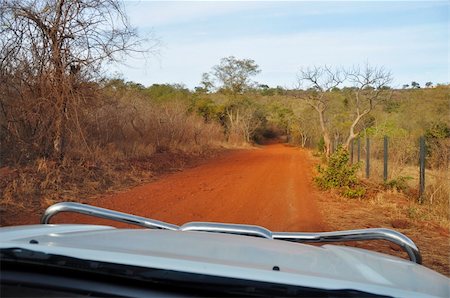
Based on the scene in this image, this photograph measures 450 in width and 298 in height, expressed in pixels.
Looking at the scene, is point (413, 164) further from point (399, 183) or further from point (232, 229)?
point (232, 229)

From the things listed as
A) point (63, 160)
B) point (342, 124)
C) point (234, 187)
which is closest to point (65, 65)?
point (63, 160)

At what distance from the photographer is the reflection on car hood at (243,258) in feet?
5.55

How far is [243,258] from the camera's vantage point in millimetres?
2096

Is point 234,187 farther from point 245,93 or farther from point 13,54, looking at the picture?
point 245,93


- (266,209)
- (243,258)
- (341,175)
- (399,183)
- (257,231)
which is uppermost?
(243,258)

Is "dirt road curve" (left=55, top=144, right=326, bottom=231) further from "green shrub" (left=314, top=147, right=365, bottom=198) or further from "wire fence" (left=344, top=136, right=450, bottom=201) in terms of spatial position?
"wire fence" (left=344, top=136, right=450, bottom=201)

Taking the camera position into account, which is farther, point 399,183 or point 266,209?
point 399,183

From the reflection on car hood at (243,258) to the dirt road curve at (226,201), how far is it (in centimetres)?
577

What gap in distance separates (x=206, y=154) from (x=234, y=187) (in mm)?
15179

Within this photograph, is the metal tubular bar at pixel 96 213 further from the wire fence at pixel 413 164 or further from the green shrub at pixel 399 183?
the green shrub at pixel 399 183

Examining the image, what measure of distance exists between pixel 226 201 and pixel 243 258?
29.9 ft

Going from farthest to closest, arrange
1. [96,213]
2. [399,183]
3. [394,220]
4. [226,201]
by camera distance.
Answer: [399,183] → [226,201] → [394,220] → [96,213]

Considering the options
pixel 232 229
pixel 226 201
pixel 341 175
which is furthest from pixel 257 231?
pixel 341 175

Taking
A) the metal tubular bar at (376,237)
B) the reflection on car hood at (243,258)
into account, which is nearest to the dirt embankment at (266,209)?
the metal tubular bar at (376,237)
